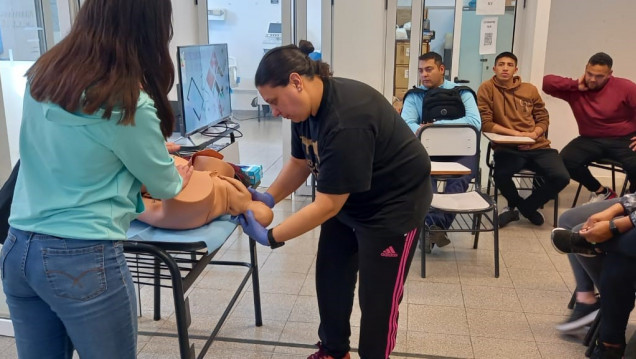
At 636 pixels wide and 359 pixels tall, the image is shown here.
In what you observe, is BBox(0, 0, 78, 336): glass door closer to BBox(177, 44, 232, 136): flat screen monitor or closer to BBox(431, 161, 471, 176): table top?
BBox(177, 44, 232, 136): flat screen monitor

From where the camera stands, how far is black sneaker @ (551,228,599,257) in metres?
2.11

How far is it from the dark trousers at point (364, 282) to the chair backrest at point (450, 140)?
1.61 m

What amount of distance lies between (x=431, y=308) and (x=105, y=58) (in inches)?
78.3

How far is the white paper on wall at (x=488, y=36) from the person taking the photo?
4.28m

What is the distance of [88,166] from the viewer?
1.09 m

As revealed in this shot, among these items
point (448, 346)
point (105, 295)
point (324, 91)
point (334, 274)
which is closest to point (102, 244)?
point (105, 295)

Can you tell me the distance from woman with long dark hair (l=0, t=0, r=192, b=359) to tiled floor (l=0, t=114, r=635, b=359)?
1122 millimetres

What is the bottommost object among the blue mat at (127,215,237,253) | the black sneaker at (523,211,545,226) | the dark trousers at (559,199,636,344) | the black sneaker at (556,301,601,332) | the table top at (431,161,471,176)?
the black sneaker at (523,211,545,226)

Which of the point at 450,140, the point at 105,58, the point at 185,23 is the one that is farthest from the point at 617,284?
the point at 185,23

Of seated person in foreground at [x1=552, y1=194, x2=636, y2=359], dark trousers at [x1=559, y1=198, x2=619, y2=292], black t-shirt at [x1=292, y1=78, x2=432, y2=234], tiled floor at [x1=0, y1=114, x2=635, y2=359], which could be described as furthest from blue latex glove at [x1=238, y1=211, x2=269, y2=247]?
dark trousers at [x1=559, y1=198, x2=619, y2=292]

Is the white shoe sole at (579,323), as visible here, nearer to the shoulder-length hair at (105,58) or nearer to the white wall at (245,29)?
the shoulder-length hair at (105,58)

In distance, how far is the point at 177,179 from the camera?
1.27 metres

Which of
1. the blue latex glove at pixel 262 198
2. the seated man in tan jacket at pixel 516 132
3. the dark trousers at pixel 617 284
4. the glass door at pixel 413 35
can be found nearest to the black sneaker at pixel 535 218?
the seated man in tan jacket at pixel 516 132

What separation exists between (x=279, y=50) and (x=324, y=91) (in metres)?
0.17
